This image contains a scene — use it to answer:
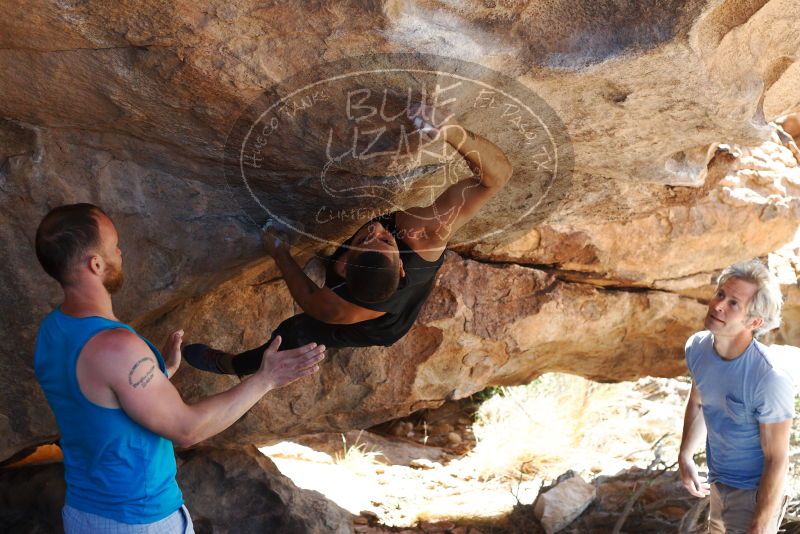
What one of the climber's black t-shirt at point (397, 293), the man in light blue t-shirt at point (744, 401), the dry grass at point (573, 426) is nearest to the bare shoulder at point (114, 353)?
the climber's black t-shirt at point (397, 293)

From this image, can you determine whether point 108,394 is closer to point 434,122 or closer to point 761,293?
point 434,122

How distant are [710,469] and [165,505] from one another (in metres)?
1.84

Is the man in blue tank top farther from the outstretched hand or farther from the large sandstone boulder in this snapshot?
the large sandstone boulder

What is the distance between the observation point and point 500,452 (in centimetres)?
543

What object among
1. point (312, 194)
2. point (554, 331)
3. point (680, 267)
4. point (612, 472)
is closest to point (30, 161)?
point (312, 194)

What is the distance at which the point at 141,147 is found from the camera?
2533 mm

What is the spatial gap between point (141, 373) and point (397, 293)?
1.05 metres

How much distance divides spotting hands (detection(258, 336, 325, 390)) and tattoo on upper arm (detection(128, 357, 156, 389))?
263 mm

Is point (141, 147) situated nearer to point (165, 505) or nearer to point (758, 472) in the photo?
point (165, 505)

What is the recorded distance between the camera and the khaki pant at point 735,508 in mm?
2559

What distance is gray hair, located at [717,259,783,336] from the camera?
8.25 ft

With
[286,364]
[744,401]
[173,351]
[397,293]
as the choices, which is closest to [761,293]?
[744,401]

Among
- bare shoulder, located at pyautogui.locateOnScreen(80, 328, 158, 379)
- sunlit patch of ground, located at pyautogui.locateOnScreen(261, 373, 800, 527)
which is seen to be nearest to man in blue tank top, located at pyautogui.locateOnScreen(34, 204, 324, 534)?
bare shoulder, located at pyautogui.locateOnScreen(80, 328, 158, 379)

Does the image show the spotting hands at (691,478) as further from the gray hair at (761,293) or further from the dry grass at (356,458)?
the dry grass at (356,458)
